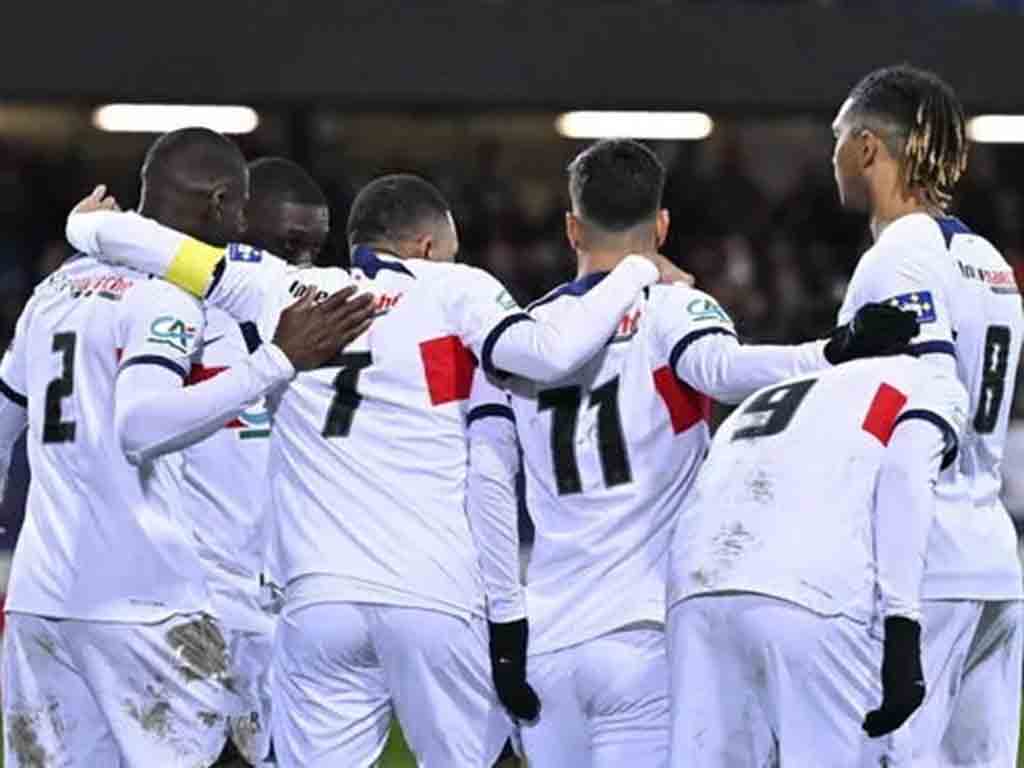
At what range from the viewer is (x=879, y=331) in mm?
6402

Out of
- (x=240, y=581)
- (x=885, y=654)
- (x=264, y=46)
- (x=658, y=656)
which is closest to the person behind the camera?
(x=885, y=654)

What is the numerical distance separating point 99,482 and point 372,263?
92cm

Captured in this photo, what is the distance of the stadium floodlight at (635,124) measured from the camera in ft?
56.9

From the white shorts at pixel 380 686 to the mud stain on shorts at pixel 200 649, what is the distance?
9.0 inches

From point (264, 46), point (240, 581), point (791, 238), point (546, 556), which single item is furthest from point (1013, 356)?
point (791, 238)

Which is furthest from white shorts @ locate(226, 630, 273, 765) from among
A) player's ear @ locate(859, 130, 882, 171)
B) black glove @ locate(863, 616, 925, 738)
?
player's ear @ locate(859, 130, 882, 171)

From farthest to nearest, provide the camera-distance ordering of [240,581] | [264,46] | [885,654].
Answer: [264,46]
[240,581]
[885,654]

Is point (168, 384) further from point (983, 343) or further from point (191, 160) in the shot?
point (983, 343)

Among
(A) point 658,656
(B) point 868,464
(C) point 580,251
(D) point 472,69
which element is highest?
(D) point 472,69

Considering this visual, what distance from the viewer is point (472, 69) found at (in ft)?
52.6

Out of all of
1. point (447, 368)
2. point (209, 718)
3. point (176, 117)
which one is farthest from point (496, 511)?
point (176, 117)

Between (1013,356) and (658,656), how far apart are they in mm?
1165

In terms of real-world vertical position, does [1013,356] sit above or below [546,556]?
above

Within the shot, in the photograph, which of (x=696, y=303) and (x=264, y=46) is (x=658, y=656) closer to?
(x=696, y=303)
